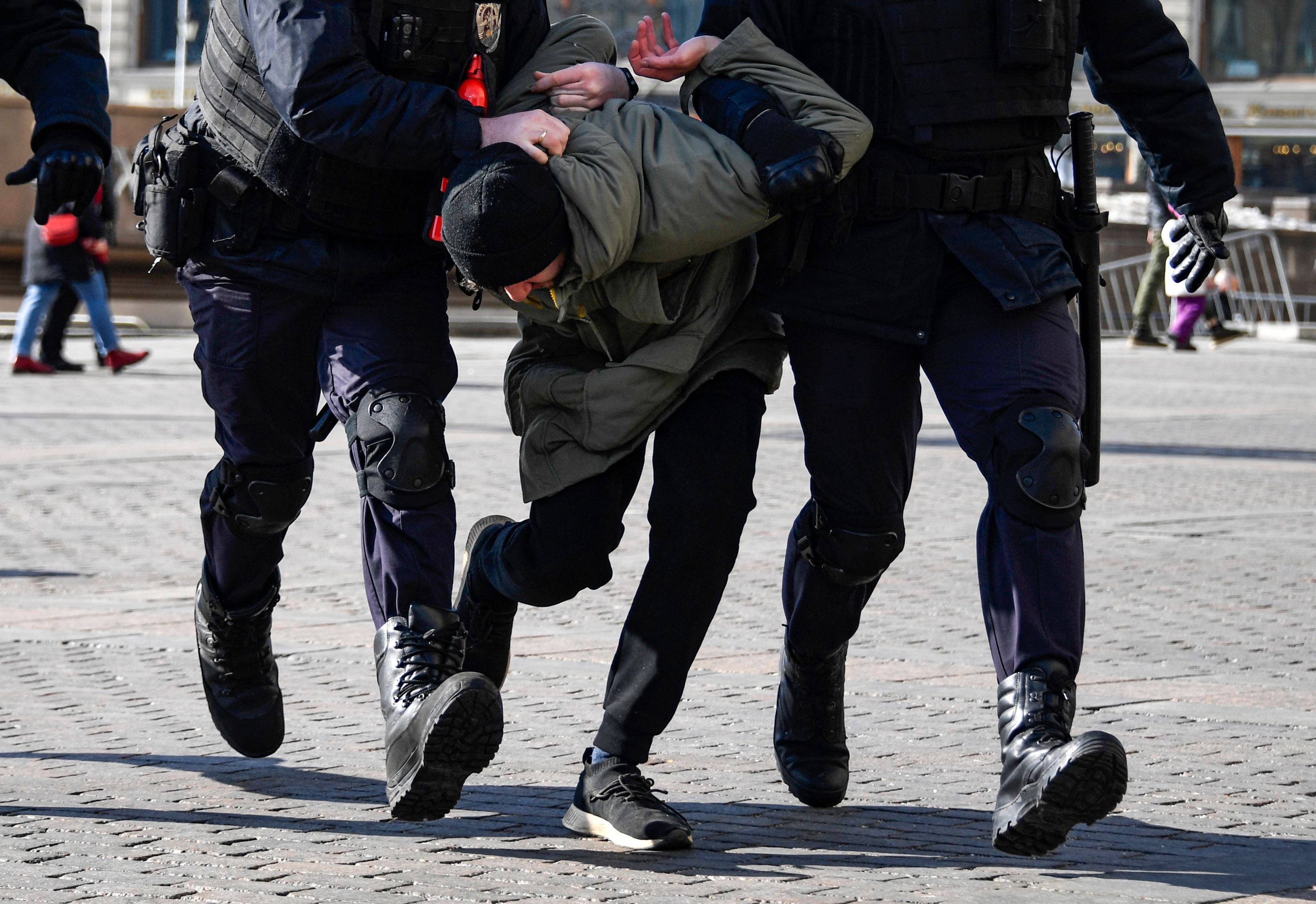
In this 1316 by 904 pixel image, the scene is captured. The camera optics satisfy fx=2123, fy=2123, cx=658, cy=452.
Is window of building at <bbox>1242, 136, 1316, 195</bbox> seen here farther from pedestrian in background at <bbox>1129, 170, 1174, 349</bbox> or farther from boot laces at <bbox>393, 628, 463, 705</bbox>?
boot laces at <bbox>393, 628, 463, 705</bbox>

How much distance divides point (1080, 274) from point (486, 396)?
10015 millimetres

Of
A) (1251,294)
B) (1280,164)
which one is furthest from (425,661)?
(1280,164)

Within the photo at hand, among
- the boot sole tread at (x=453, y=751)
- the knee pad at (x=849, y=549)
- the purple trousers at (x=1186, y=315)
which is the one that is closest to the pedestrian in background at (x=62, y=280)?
the purple trousers at (x=1186, y=315)

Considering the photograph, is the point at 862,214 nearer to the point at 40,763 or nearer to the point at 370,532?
the point at 370,532

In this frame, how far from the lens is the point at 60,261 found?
14141 millimetres

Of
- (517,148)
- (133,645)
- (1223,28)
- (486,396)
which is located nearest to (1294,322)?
(486,396)

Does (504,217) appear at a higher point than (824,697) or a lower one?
higher

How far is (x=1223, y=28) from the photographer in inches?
1475

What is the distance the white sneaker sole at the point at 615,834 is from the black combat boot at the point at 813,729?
36 cm

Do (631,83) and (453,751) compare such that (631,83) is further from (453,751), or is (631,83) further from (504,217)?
(453,751)

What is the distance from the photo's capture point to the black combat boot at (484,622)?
410 cm

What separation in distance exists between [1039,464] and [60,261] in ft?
38.7

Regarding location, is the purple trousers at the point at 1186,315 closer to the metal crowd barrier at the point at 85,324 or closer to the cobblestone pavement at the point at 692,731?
the metal crowd barrier at the point at 85,324

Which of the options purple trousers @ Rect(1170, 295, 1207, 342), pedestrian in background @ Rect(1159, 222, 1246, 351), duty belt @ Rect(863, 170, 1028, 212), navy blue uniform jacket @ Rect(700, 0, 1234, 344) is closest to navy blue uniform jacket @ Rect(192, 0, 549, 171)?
navy blue uniform jacket @ Rect(700, 0, 1234, 344)
